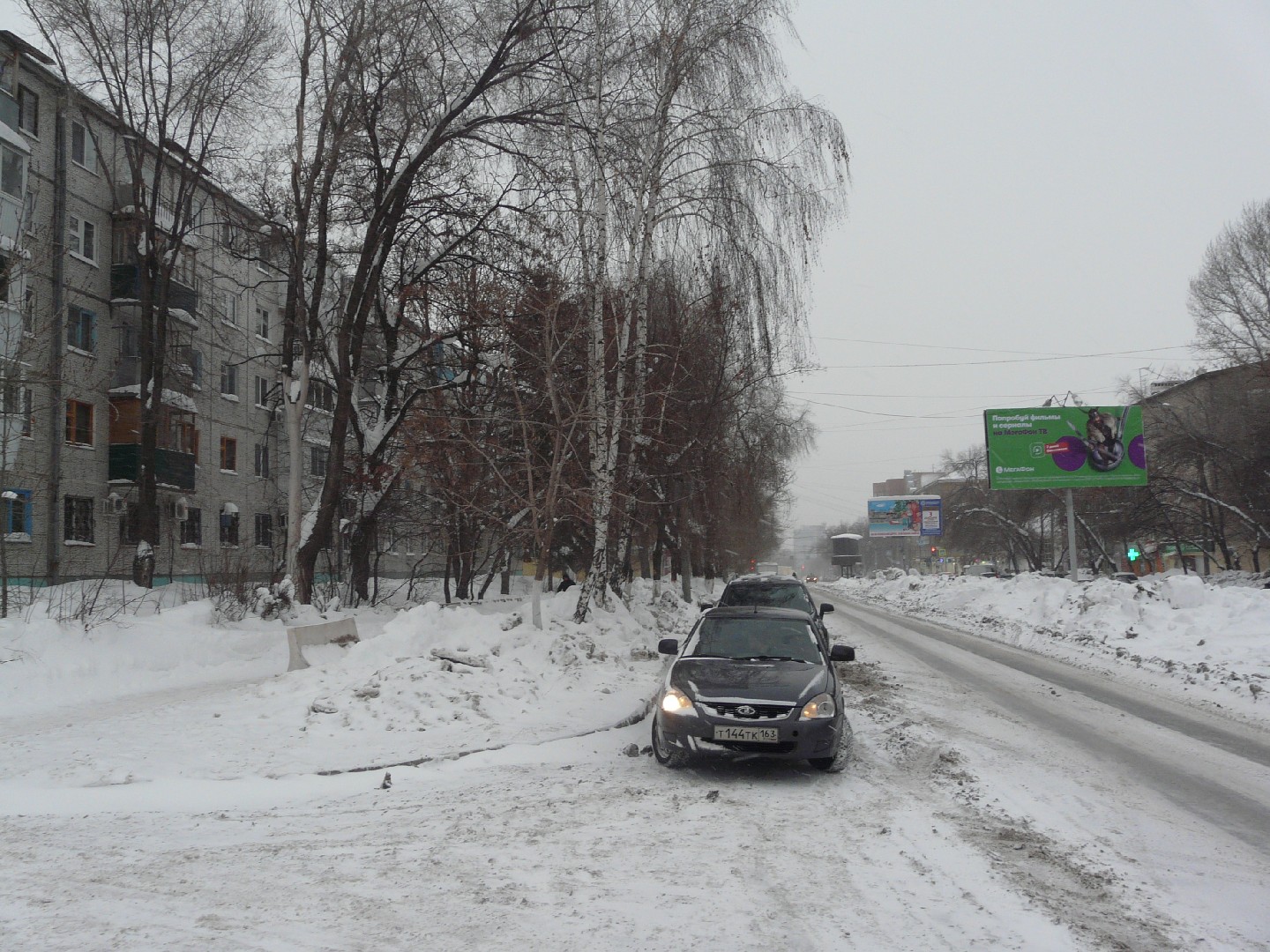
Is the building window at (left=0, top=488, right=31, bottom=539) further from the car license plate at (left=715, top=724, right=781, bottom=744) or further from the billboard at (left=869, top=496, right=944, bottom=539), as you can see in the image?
the billboard at (left=869, top=496, right=944, bottom=539)

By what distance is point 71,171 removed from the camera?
2941 cm

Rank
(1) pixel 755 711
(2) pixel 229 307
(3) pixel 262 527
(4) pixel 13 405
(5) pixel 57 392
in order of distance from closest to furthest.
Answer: (1) pixel 755 711, (4) pixel 13 405, (5) pixel 57 392, (2) pixel 229 307, (3) pixel 262 527

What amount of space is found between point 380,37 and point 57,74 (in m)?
15.4

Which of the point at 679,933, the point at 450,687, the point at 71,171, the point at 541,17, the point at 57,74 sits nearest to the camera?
the point at 679,933

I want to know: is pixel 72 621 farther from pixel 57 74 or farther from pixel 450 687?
pixel 57 74

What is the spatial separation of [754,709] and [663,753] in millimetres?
959

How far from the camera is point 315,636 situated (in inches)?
542

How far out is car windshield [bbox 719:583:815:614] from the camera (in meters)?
16.6

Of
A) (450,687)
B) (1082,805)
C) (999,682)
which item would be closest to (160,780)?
(450,687)

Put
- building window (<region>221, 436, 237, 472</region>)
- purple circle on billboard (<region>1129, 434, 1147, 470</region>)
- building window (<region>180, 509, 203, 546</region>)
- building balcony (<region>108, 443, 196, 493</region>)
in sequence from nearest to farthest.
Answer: building balcony (<region>108, 443, 196, 493</region>)
purple circle on billboard (<region>1129, 434, 1147, 470</region>)
building window (<region>180, 509, 203, 546</region>)
building window (<region>221, 436, 237, 472</region>)

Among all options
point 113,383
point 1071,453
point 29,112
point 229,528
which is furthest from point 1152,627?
point 29,112

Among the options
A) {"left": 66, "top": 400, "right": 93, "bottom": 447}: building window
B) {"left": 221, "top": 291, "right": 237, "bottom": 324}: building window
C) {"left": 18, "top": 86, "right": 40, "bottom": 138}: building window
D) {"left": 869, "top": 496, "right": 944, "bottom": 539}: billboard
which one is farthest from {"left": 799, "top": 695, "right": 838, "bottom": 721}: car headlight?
{"left": 869, "top": 496, "right": 944, "bottom": 539}: billboard

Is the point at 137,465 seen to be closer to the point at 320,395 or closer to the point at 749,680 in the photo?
the point at 320,395

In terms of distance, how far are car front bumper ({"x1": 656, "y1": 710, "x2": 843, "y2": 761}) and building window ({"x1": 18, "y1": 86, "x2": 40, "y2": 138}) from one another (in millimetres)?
28800
